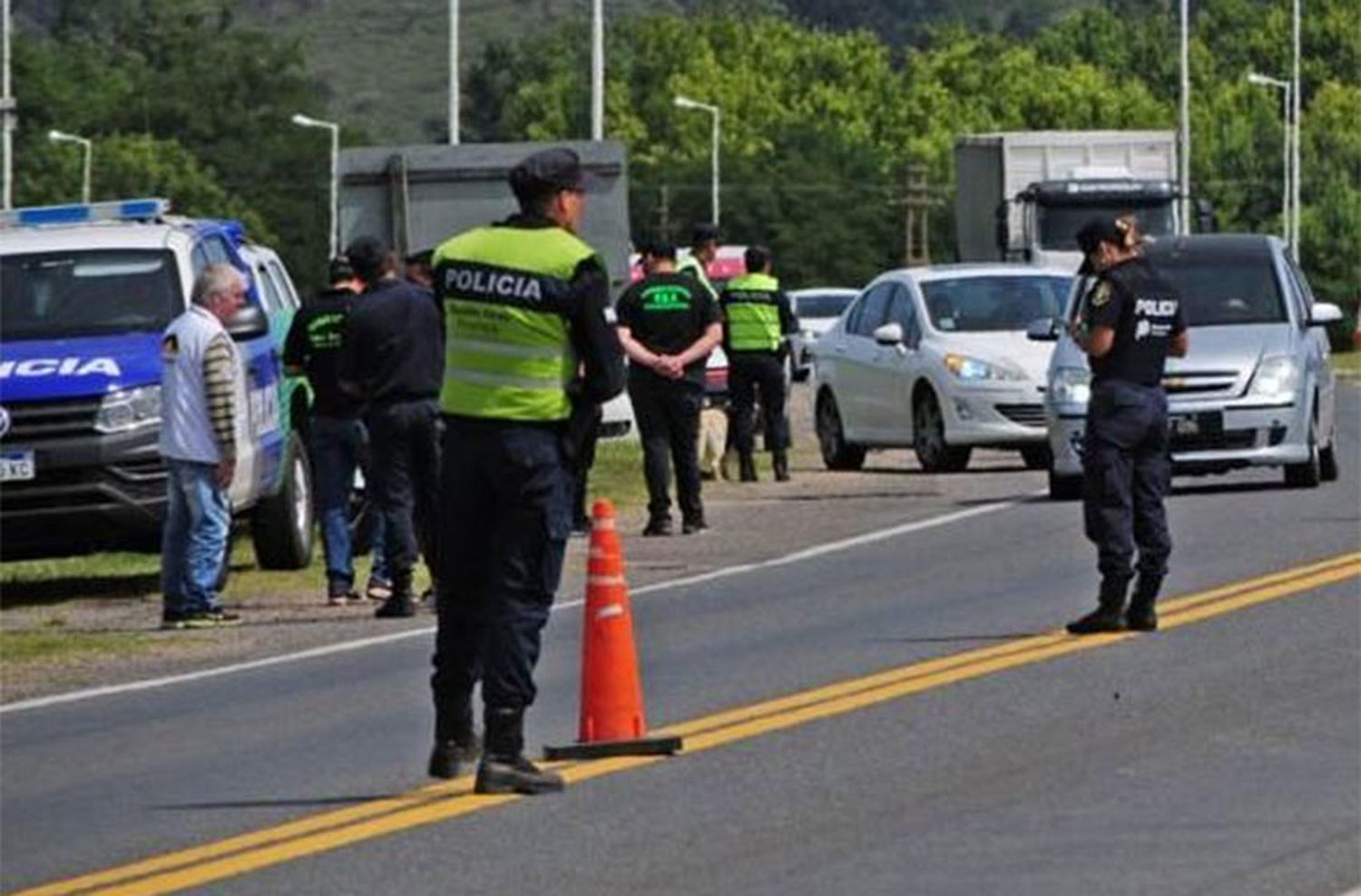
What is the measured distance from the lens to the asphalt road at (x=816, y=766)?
497 inches

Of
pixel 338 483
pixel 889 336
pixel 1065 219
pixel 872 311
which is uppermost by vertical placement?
pixel 1065 219

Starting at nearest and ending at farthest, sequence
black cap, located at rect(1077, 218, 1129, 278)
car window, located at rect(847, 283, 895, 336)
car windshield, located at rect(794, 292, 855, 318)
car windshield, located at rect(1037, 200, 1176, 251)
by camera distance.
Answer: black cap, located at rect(1077, 218, 1129, 278) < car window, located at rect(847, 283, 895, 336) < car windshield, located at rect(1037, 200, 1176, 251) < car windshield, located at rect(794, 292, 855, 318)

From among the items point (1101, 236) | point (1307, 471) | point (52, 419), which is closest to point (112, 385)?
point (52, 419)

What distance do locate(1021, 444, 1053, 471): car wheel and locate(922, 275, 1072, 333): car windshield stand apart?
937 mm

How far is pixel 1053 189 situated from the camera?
169ft

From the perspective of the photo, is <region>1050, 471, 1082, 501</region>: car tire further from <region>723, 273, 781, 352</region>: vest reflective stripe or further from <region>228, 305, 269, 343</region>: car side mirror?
<region>228, 305, 269, 343</region>: car side mirror

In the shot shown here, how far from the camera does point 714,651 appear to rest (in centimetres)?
1903

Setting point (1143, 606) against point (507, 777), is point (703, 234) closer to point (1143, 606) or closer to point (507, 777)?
point (1143, 606)

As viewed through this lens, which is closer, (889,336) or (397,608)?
(397,608)

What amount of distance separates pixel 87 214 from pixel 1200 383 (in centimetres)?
692

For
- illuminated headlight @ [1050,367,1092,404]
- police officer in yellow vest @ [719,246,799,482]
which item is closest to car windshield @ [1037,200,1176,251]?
police officer in yellow vest @ [719,246,799,482]

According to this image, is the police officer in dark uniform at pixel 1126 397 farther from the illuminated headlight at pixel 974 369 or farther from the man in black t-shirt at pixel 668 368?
the illuminated headlight at pixel 974 369

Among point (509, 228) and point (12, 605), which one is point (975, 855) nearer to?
point (509, 228)

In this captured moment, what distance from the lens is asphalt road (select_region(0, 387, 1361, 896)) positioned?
12633mm
